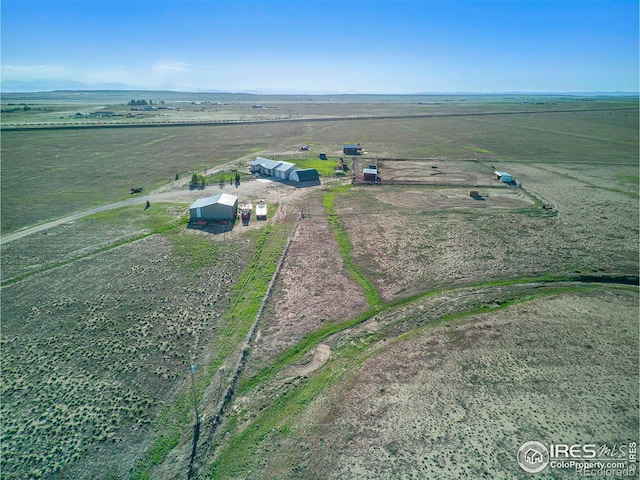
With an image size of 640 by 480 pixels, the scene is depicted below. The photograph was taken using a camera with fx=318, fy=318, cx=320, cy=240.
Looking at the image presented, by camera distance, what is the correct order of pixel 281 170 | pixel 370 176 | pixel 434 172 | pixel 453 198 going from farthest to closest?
pixel 434 172
pixel 281 170
pixel 370 176
pixel 453 198

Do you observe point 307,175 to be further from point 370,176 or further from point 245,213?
point 245,213

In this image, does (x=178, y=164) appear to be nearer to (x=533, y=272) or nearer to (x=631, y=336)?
(x=533, y=272)

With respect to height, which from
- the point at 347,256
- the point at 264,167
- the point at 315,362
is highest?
the point at 264,167

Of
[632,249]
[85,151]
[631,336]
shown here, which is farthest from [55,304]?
[85,151]

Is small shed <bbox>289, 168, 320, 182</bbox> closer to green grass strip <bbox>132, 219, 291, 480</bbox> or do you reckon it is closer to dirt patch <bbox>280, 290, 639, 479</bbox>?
green grass strip <bbox>132, 219, 291, 480</bbox>

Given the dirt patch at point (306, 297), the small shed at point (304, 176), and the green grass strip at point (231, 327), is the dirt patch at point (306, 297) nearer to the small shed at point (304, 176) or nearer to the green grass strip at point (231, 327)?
the green grass strip at point (231, 327)

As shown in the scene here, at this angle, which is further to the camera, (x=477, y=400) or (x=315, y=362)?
(x=315, y=362)

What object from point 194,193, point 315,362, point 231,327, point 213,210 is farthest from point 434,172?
point 231,327

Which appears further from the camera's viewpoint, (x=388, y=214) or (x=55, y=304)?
(x=388, y=214)

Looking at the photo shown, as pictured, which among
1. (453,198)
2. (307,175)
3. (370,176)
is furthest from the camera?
(370,176)
